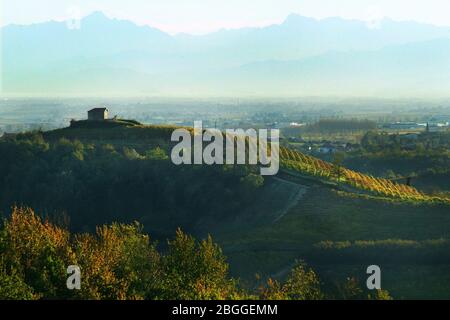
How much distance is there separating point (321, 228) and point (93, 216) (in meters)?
17.9

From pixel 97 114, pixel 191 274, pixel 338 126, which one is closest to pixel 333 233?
pixel 191 274

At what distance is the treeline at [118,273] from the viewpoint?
22.2m

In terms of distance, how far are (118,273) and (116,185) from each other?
78.9 feet

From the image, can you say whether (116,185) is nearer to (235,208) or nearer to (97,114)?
(235,208)

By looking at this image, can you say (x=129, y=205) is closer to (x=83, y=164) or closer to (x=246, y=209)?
(x=83, y=164)

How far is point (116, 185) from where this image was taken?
158 feet

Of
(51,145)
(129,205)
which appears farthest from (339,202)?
(51,145)

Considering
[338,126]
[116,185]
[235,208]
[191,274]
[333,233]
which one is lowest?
[338,126]

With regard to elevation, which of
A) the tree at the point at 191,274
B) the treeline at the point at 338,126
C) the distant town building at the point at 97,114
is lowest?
the treeline at the point at 338,126

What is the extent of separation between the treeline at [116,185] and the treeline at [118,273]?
1639cm

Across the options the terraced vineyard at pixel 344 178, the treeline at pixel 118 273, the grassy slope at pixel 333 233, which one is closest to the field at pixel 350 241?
the grassy slope at pixel 333 233

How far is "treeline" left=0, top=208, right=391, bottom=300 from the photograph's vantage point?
72.8 ft

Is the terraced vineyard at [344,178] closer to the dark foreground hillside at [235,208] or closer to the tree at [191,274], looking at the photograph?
the dark foreground hillside at [235,208]

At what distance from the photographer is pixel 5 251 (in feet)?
80.4
